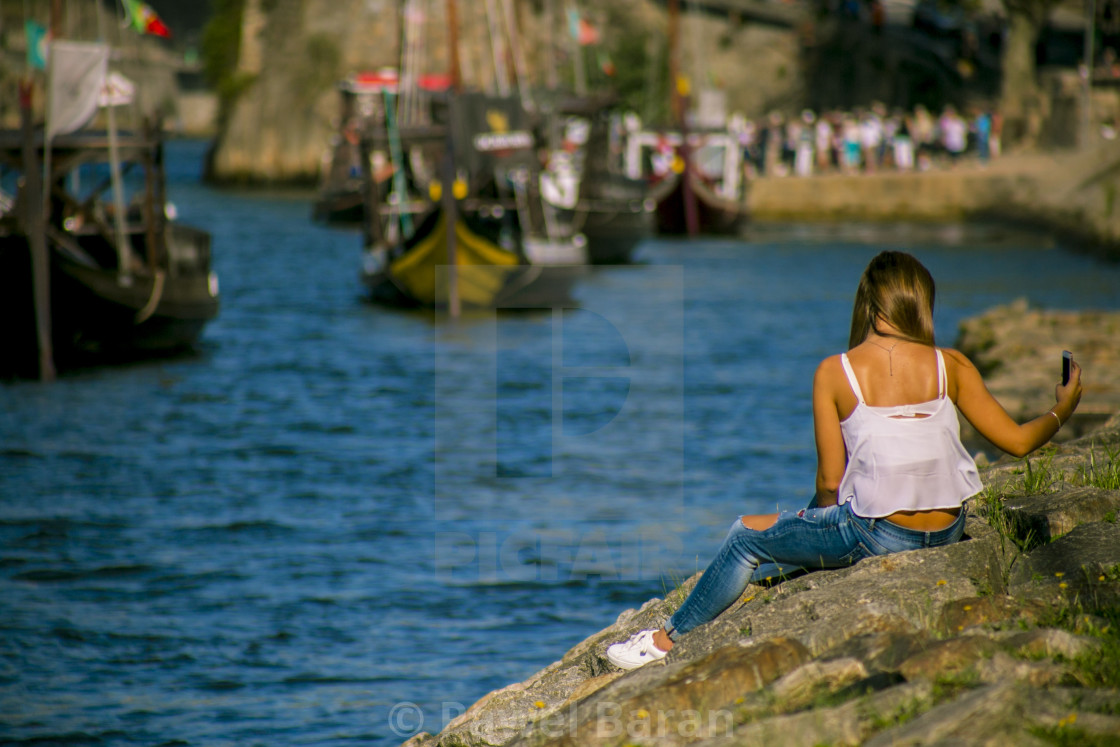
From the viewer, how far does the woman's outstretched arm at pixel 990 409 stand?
481cm

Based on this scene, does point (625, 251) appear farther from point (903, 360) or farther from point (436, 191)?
point (903, 360)

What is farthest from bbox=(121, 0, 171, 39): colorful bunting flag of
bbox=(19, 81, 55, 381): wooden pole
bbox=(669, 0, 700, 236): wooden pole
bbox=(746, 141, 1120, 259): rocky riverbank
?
bbox=(746, 141, 1120, 259): rocky riverbank

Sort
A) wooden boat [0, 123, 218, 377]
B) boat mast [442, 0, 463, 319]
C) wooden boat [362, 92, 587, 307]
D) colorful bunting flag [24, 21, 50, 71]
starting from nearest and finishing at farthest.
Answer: wooden boat [0, 123, 218, 377], colorful bunting flag [24, 21, 50, 71], boat mast [442, 0, 463, 319], wooden boat [362, 92, 587, 307]

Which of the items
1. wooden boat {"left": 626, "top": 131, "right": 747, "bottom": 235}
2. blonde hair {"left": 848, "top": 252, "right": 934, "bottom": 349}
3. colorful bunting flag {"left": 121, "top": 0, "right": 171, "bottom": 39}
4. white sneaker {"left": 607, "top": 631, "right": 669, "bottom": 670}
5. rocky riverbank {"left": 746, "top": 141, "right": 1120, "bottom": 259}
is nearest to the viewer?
blonde hair {"left": 848, "top": 252, "right": 934, "bottom": 349}

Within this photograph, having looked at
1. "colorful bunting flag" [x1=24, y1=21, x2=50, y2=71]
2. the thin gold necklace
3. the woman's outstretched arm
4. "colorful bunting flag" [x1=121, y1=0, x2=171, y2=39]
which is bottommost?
the woman's outstretched arm

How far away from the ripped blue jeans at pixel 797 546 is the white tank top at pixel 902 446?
0.56ft

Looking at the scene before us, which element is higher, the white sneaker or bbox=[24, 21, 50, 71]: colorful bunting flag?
bbox=[24, 21, 50, 71]: colorful bunting flag

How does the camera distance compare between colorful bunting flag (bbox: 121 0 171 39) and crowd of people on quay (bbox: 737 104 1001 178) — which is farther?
crowd of people on quay (bbox: 737 104 1001 178)

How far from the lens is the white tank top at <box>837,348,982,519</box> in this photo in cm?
477

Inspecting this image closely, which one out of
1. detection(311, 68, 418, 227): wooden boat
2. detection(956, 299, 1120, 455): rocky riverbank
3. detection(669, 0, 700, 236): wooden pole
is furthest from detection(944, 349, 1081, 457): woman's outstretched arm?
detection(311, 68, 418, 227): wooden boat

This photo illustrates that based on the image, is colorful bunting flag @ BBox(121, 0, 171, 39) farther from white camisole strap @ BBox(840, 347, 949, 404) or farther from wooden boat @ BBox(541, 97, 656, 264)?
white camisole strap @ BBox(840, 347, 949, 404)

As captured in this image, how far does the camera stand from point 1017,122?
4328 centimetres

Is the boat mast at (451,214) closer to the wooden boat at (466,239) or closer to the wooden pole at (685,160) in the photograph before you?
the wooden boat at (466,239)

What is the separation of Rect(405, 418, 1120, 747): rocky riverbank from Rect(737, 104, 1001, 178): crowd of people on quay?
36866mm
